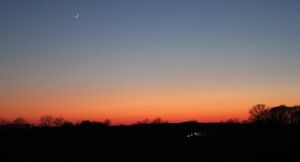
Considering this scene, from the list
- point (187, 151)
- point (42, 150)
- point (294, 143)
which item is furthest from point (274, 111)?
point (42, 150)

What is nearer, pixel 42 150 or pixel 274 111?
pixel 42 150

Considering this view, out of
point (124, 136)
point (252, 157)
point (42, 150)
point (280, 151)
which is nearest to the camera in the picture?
point (252, 157)

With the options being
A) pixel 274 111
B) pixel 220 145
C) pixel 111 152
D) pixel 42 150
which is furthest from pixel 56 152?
pixel 274 111

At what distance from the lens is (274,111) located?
10450 cm

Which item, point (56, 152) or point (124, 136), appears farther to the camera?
point (124, 136)

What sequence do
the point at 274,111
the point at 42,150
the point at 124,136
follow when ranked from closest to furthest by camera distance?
the point at 42,150 < the point at 124,136 < the point at 274,111

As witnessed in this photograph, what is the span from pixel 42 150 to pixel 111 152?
9634 millimetres

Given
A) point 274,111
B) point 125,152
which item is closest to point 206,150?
point 125,152

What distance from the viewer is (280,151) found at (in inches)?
1658

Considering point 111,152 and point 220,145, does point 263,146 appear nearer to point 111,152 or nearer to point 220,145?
point 220,145

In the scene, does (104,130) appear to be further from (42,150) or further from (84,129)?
(42,150)

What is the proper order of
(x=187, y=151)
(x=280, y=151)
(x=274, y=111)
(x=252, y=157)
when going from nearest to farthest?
1. (x=252, y=157)
2. (x=280, y=151)
3. (x=187, y=151)
4. (x=274, y=111)

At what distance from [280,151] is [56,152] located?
2661cm

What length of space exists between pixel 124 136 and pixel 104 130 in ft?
17.7
